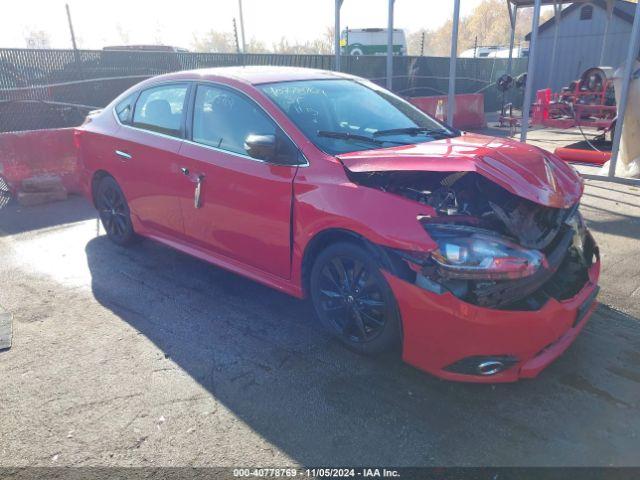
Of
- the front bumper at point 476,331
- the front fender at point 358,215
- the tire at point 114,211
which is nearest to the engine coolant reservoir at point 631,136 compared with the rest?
the front bumper at point 476,331

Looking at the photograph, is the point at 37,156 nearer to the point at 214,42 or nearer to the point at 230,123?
the point at 230,123

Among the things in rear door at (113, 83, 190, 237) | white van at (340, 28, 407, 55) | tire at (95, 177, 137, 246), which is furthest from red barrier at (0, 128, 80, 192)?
white van at (340, 28, 407, 55)

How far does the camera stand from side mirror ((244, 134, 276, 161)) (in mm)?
3219

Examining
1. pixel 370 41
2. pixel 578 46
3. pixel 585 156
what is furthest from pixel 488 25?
pixel 585 156

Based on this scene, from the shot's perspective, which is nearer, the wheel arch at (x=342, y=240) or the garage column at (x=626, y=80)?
the wheel arch at (x=342, y=240)

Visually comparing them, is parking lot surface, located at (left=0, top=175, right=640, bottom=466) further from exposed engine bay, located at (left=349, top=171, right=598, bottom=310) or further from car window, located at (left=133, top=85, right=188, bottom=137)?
car window, located at (left=133, top=85, right=188, bottom=137)

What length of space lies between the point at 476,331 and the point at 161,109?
3271 millimetres

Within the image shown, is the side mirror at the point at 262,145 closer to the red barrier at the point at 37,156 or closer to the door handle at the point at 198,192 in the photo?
the door handle at the point at 198,192

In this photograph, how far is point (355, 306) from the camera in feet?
10.1

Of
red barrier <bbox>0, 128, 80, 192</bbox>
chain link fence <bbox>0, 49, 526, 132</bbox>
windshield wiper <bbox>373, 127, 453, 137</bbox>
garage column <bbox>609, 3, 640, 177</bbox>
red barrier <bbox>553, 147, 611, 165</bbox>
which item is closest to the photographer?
windshield wiper <bbox>373, 127, 453, 137</bbox>

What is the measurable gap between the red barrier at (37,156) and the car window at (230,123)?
3961 mm

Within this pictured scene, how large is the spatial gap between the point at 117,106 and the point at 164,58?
27.2ft

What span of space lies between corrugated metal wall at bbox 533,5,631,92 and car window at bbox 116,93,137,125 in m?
18.6

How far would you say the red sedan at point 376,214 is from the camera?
2609 mm
